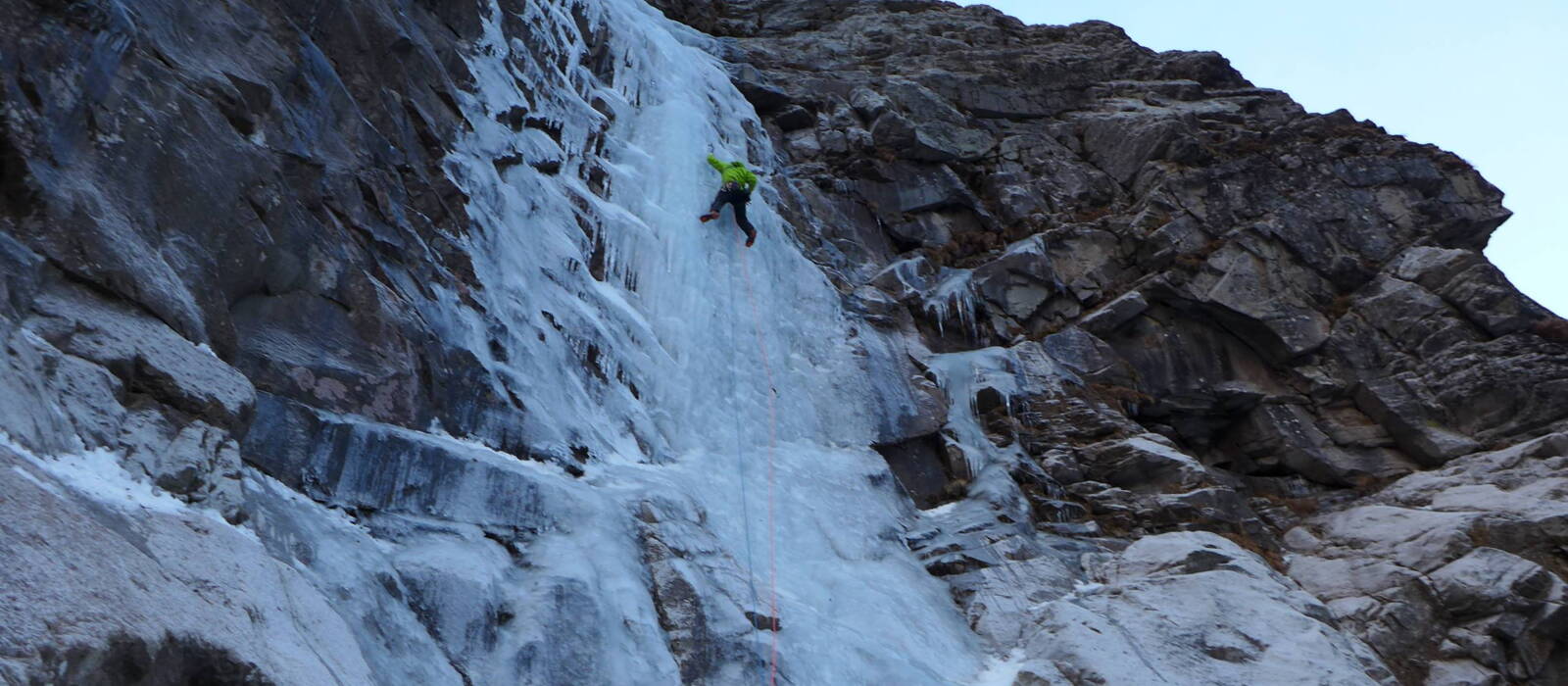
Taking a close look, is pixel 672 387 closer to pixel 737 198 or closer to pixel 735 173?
pixel 737 198

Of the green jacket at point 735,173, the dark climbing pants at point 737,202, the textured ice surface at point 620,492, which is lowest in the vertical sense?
the textured ice surface at point 620,492

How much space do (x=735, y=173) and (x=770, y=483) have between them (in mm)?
4831

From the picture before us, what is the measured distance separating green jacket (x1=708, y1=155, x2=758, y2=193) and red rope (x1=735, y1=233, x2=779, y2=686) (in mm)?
859

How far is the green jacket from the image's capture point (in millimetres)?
14188

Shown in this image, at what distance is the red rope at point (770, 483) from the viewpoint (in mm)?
8438

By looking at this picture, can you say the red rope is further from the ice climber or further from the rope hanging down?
the ice climber

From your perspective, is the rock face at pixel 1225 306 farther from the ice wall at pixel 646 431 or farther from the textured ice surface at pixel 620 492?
the ice wall at pixel 646 431

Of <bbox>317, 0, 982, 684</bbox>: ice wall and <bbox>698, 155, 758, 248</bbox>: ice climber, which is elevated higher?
<bbox>698, 155, 758, 248</bbox>: ice climber

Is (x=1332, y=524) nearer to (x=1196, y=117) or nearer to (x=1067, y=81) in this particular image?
(x=1196, y=117)

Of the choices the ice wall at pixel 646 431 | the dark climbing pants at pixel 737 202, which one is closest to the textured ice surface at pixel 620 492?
the ice wall at pixel 646 431

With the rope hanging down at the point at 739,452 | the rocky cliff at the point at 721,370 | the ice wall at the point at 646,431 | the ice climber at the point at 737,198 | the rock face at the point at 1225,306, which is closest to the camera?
the rocky cliff at the point at 721,370

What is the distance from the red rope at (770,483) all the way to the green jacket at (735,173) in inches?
33.8

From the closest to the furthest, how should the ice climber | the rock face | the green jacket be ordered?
the rock face, the ice climber, the green jacket

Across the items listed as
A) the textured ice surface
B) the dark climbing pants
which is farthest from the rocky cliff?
the dark climbing pants
